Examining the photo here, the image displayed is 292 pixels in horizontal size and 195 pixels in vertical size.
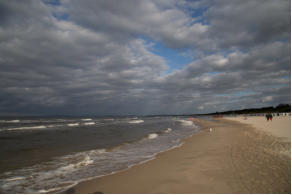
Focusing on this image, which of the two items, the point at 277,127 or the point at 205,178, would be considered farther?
the point at 277,127

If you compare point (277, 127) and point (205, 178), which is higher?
point (205, 178)

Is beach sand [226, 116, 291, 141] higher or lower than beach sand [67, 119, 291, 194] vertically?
lower

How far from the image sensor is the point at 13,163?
8.95 m

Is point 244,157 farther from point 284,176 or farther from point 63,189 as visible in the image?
point 63,189

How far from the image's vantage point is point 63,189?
5691 millimetres

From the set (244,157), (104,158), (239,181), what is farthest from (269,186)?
(104,158)

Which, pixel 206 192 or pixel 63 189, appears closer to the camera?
pixel 206 192

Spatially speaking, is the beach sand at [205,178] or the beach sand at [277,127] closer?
the beach sand at [205,178]

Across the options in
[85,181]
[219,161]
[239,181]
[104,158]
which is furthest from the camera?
[104,158]

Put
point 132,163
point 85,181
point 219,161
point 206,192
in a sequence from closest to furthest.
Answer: point 206,192 < point 85,181 < point 219,161 < point 132,163

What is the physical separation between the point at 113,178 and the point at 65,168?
8.89ft

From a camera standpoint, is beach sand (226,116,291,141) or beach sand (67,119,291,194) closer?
beach sand (67,119,291,194)

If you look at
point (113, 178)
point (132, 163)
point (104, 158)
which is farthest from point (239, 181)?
point (104, 158)

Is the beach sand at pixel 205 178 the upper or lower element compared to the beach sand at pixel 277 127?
upper
